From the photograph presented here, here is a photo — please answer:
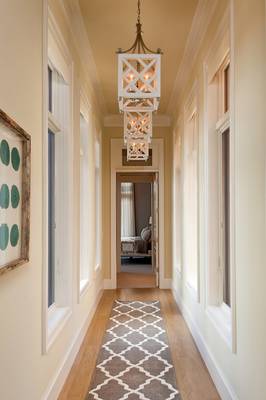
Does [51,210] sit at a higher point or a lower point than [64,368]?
higher

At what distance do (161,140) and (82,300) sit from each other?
381 centimetres

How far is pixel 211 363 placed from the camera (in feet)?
10.5

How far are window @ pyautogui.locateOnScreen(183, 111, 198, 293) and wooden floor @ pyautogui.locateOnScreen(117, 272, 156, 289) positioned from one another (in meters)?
2.41

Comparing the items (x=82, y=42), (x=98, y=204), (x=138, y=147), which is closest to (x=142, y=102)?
(x=82, y=42)

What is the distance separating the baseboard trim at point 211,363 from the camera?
2.65 metres

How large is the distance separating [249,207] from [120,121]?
17.2 ft

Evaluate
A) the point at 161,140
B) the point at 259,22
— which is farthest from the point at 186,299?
the point at 259,22

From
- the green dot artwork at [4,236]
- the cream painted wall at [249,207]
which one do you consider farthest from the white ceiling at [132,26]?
the green dot artwork at [4,236]

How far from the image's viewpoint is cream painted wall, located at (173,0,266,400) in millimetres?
1968

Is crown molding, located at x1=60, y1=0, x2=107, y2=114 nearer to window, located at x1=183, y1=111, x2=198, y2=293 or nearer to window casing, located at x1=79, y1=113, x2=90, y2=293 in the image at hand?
window casing, located at x1=79, y1=113, x2=90, y2=293

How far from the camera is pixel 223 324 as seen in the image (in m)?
2.94

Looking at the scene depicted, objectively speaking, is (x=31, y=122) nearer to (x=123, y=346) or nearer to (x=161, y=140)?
(x=123, y=346)

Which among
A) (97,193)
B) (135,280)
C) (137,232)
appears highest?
(97,193)

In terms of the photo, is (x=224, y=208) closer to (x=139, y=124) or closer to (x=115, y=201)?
(x=139, y=124)
